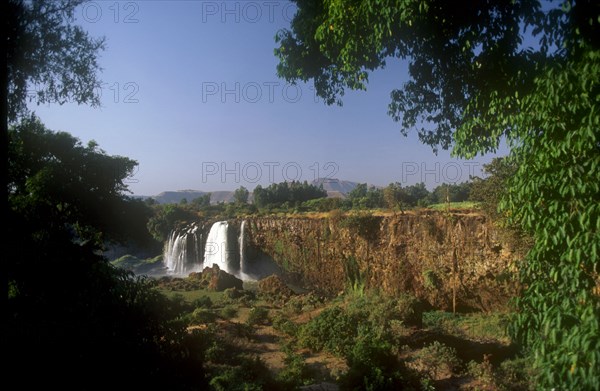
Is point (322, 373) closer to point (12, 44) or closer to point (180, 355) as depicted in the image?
point (180, 355)

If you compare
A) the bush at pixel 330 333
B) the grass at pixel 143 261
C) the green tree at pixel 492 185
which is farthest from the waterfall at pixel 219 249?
the green tree at pixel 492 185

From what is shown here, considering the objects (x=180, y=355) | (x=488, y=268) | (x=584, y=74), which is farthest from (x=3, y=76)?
(x=488, y=268)

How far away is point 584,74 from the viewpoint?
2701 mm

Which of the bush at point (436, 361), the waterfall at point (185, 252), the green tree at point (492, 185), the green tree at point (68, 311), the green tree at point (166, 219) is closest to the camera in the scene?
the green tree at point (68, 311)

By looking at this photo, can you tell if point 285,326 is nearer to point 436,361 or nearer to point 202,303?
point 436,361

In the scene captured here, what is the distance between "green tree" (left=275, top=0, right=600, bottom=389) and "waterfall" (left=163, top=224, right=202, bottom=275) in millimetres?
25311

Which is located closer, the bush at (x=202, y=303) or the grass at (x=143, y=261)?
the bush at (x=202, y=303)

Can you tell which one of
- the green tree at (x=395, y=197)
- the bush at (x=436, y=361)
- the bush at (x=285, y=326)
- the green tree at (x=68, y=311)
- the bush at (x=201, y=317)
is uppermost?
the green tree at (x=395, y=197)

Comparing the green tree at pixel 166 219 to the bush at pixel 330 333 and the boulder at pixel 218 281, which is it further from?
the bush at pixel 330 333

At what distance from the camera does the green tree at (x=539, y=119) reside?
106 inches

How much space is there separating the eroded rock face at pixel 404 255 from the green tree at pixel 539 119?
982cm

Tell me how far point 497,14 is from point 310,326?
956 cm

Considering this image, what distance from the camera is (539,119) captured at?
3.12m

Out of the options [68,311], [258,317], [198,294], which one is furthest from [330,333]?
[198,294]
